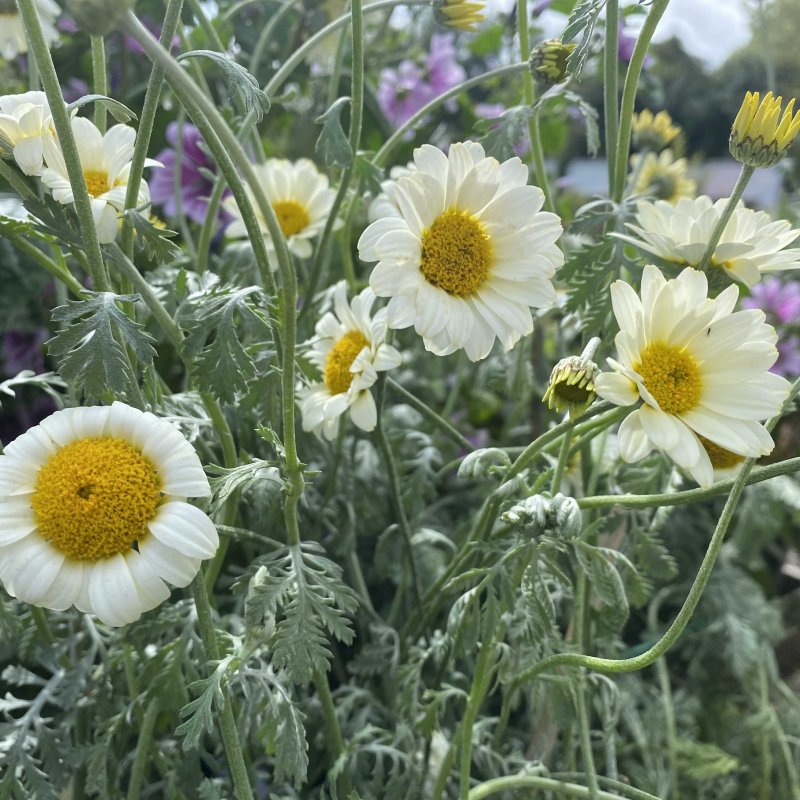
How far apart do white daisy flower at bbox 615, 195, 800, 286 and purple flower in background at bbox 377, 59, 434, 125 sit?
82 centimetres

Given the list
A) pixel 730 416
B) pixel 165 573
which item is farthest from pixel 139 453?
pixel 730 416

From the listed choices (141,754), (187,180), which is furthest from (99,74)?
(187,180)

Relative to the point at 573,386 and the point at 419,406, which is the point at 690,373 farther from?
the point at 419,406

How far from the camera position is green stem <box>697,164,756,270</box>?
46cm

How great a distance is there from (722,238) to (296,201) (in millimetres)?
387

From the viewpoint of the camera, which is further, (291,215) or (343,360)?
(291,215)

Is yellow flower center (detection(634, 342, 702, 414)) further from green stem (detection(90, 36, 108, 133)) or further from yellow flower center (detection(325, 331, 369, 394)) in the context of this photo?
green stem (detection(90, 36, 108, 133))

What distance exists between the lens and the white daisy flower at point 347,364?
53 centimetres

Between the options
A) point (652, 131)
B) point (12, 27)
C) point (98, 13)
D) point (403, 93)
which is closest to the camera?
point (98, 13)

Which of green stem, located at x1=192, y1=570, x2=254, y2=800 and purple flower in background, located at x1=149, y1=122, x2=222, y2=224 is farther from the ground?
purple flower in background, located at x1=149, y1=122, x2=222, y2=224

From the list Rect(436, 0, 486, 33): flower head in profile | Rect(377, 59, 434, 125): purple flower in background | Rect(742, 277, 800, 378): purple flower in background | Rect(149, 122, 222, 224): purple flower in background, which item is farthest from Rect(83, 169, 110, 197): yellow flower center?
Rect(742, 277, 800, 378): purple flower in background

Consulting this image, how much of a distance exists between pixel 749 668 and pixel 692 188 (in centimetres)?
58

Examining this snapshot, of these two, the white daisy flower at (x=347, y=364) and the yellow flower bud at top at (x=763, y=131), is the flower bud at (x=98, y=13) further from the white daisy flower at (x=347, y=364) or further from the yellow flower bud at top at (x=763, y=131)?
the yellow flower bud at top at (x=763, y=131)

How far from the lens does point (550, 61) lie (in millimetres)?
557
